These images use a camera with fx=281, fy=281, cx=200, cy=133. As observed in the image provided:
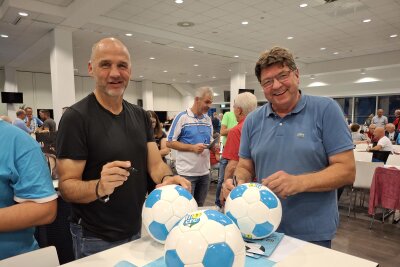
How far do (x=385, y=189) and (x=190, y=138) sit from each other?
2720 mm

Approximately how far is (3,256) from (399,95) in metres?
13.8

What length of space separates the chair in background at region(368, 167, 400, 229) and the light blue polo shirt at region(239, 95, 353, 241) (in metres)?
2.80

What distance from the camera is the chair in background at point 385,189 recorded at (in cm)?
360

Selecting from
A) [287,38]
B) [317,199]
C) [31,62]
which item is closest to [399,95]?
[287,38]

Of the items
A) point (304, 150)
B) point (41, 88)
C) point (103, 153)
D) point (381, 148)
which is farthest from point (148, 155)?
point (41, 88)

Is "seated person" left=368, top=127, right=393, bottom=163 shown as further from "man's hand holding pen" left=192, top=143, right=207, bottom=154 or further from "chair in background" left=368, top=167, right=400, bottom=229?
"man's hand holding pen" left=192, top=143, right=207, bottom=154

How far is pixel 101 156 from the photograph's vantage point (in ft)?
4.37

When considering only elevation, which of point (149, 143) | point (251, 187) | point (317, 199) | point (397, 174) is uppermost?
point (149, 143)

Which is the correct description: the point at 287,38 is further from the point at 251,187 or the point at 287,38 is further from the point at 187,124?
the point at 251,187

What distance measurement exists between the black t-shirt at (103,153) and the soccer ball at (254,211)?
51 cm

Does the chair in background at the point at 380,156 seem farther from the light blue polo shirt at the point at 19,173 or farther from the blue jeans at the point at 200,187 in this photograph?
the light blue polo shirt at the point at 19,173

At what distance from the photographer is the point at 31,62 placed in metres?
11.0

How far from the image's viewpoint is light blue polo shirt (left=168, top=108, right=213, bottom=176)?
2947mm

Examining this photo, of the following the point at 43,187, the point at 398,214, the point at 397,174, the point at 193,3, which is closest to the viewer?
the point at 43,187
